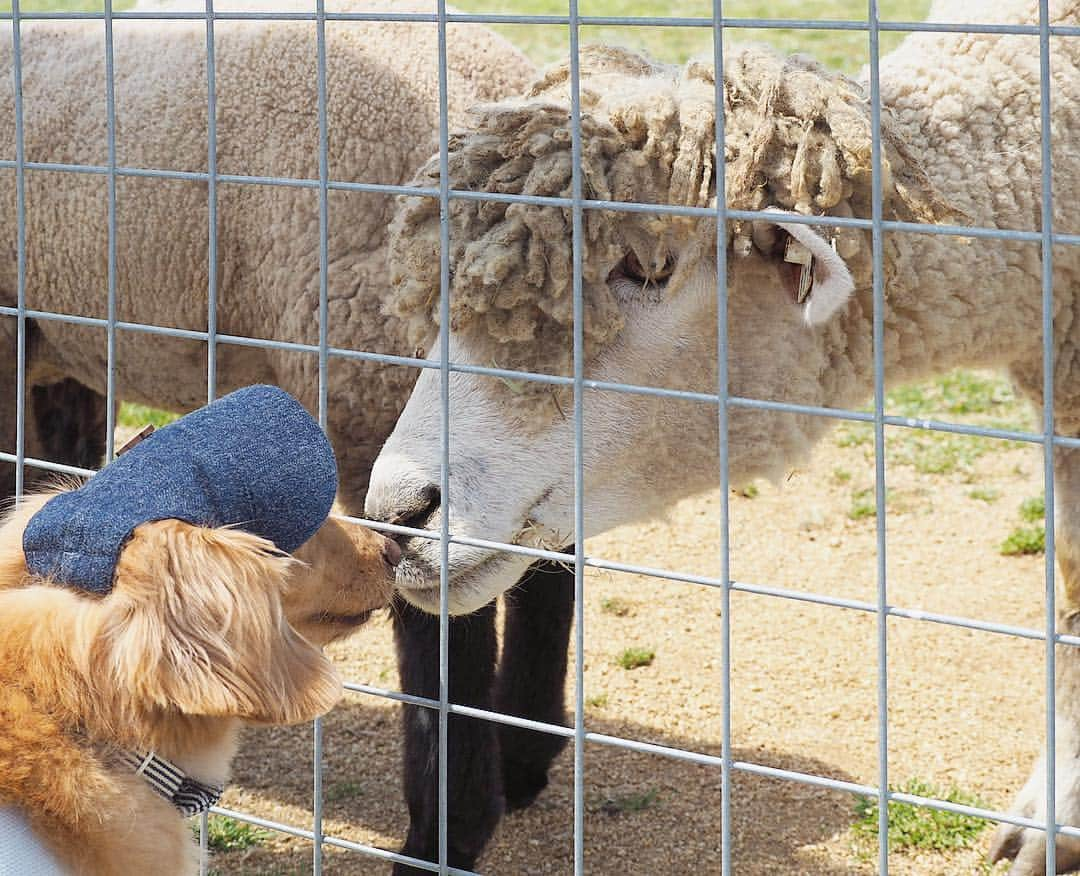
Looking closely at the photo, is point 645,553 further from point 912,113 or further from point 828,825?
point 912,113

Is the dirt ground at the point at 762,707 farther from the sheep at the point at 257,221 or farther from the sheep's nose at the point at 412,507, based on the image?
the sheep's nose at the point at 412,507

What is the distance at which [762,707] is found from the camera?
418 cm

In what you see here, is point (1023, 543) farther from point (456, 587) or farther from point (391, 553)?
point (391, 553)

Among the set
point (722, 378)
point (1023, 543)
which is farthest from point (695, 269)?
point (1023, 543)

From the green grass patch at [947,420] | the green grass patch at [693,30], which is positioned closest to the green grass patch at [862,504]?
the green grass patch at [947,420]

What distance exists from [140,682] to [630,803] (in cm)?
225

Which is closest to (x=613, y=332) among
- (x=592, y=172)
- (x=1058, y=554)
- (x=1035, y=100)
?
(x=592, y=172)

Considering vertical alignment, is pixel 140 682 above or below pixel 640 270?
below

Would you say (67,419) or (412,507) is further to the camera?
(67,419)

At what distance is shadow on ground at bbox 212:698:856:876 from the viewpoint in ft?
11.6

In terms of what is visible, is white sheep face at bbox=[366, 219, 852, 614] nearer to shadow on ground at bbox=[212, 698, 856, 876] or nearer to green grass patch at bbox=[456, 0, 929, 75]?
shadow on ground at bbox=[212, 698, 856, 876]

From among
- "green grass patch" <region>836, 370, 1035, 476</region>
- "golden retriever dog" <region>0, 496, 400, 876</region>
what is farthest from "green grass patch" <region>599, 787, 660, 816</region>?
"green grass patch" <region>836, 370, 1035, 476</region>

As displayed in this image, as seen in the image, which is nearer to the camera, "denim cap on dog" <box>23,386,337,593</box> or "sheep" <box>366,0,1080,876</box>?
"denim cap on dog" <box>23,386,337,593</box>

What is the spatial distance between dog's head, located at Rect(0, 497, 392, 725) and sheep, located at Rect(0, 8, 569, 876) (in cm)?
142
